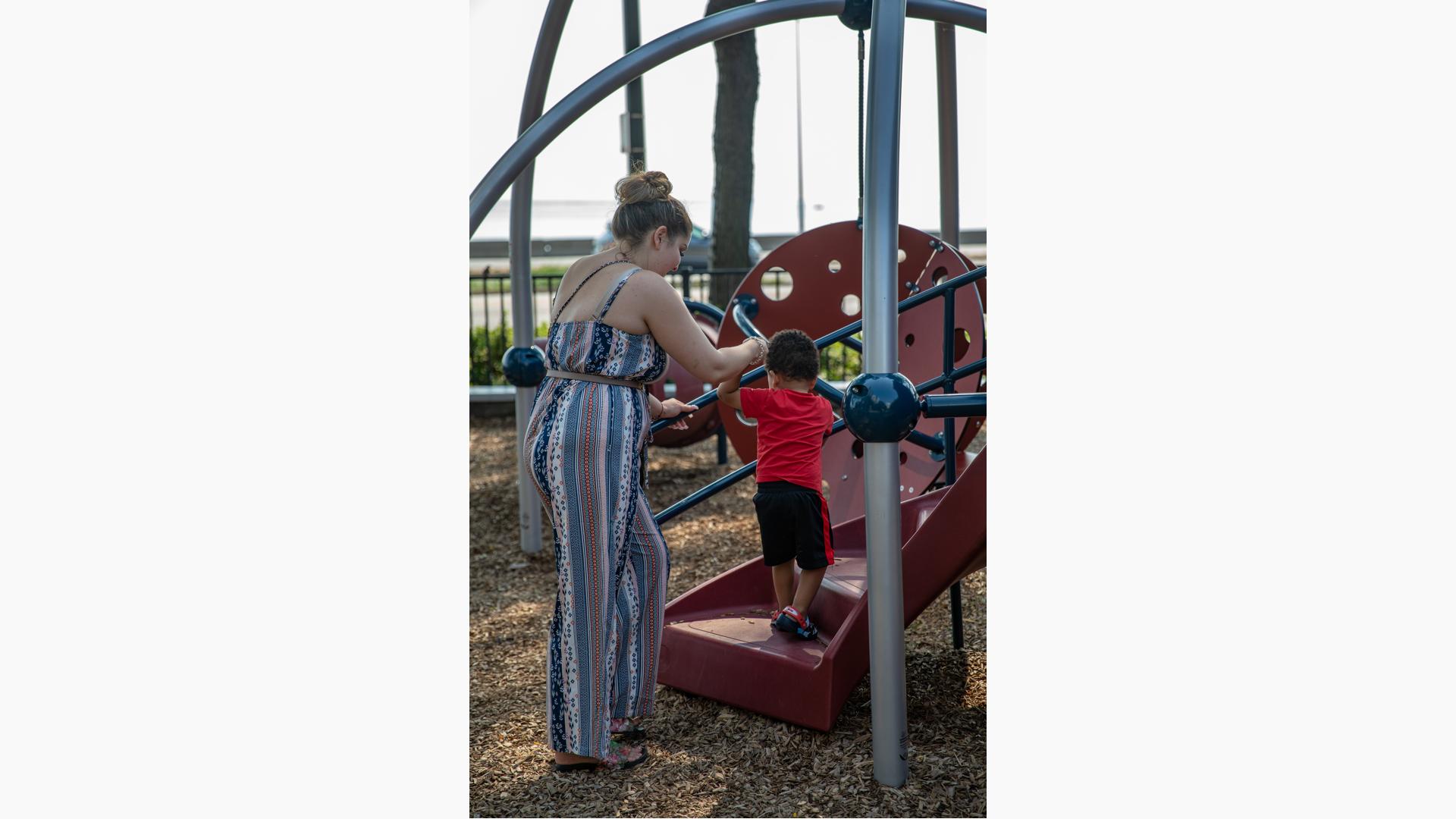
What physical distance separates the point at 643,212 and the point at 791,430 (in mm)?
907

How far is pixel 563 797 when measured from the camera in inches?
119

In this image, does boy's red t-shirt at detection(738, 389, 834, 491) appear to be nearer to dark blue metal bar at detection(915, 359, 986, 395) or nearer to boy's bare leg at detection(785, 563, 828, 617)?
boy's bare leg at detection(785, 563, 828, 617)

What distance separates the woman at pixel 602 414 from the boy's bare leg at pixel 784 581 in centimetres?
66

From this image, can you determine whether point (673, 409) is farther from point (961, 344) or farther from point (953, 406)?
point (961, 344)

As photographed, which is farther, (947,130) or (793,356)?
(947,130)

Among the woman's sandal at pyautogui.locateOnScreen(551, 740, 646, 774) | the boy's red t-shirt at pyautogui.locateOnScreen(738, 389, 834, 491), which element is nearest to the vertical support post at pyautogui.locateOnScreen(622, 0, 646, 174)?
the boy's red t-shirt at pyautogui.locateOnScreen(738, 389, 834, 491)

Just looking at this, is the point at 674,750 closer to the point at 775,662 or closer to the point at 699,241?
the point at 775,662

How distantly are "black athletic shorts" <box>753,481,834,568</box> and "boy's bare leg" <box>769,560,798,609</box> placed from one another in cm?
6

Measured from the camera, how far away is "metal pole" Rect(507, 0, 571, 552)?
533 centimetres

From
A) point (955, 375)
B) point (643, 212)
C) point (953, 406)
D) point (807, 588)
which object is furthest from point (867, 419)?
point (955, 375)

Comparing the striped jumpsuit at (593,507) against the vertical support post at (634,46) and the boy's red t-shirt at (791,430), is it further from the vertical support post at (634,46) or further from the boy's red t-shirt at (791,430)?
the vertical support post at (634,46)

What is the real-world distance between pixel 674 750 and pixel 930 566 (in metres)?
0.94

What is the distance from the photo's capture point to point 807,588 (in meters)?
3.58

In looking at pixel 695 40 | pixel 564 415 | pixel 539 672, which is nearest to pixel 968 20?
pixel 695 40
